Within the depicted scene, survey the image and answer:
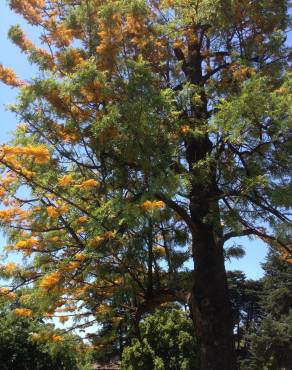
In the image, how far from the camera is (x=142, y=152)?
20.1ft

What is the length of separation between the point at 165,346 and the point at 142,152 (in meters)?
13.5

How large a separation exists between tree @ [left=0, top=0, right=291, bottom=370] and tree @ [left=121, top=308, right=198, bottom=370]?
1005 cm

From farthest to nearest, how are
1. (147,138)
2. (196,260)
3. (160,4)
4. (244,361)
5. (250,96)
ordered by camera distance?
1. (244,361)
2. (160,4)
3. (196,260)
4. (147,138)
5. (250,96)

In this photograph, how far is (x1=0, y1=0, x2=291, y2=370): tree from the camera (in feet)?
19.6

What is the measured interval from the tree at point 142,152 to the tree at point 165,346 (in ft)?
33.0

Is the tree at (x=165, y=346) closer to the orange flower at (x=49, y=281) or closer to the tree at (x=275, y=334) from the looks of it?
the orange flower at (x=49, y=281)

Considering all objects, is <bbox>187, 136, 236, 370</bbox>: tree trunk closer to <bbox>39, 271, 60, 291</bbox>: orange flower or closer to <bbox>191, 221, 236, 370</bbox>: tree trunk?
<bbox>191, 221, 236, 370</bbox>: tree trunk

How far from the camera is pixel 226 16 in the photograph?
7332 millimetres

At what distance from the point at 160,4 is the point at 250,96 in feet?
12.4

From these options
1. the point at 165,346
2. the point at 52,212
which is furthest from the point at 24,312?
the point at 165,346

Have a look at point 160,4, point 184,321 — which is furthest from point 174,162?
point 184,321

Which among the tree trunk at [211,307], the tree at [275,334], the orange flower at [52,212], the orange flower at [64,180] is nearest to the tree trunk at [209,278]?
the tree trunk at [211,307]

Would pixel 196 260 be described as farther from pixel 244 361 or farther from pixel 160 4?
pixel 244 361

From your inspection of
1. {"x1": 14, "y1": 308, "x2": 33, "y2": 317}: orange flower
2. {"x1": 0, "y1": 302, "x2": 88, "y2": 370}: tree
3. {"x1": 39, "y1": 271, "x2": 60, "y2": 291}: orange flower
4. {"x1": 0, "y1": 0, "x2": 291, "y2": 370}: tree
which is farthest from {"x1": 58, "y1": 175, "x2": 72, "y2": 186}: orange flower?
{"x1": 0, "y1": 302, "x2": 88, "y2": 370}: tree
